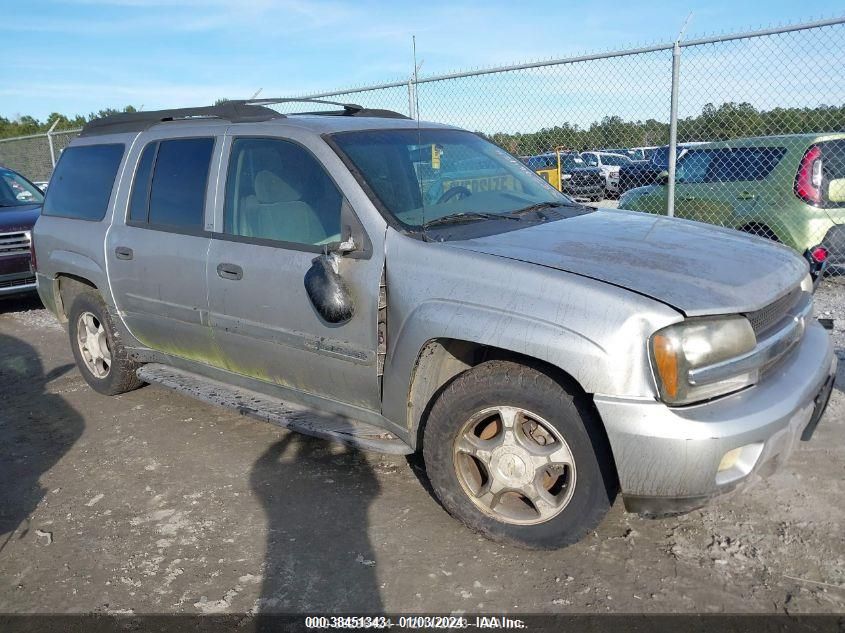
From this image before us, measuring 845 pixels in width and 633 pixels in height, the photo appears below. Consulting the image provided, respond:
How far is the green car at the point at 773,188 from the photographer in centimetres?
641

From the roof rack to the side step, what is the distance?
61.3 inches

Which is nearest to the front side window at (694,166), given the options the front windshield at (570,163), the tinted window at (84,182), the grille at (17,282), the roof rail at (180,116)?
the roof rail at (180,116)

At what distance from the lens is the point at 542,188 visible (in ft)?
13.6

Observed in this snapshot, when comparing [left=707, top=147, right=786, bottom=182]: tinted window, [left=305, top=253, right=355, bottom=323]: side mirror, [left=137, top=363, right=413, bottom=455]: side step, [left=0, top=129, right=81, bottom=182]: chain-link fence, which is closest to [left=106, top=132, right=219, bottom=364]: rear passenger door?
[left=137, top=363, right=413, bottom=455]: side step

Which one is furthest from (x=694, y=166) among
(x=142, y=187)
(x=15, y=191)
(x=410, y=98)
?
(x=15, y=191)

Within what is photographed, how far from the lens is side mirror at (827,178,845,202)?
252 inches

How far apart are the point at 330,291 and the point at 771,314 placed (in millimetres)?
1860

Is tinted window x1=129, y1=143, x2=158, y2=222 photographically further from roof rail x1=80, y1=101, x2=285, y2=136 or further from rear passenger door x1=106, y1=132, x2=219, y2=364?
roof rail x1=80, y1=101, x2=285, y2=136

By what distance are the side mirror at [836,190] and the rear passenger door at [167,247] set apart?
552 centimetres

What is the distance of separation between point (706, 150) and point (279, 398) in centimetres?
567

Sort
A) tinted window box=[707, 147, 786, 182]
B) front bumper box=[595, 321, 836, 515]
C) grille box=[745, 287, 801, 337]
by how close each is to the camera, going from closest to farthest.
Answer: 1. front bumper box=[595, 321, 836, 515]
2. grille box=[745, 287, 801, 337]
3. tinted window box=[707, 147, 786, 182]

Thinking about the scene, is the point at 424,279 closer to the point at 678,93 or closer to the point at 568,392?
the point at 568,392

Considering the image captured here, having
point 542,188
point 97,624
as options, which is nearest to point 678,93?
point 542,188

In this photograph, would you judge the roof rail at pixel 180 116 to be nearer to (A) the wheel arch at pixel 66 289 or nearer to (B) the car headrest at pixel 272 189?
(B) the car headrest at pixel 272 189
